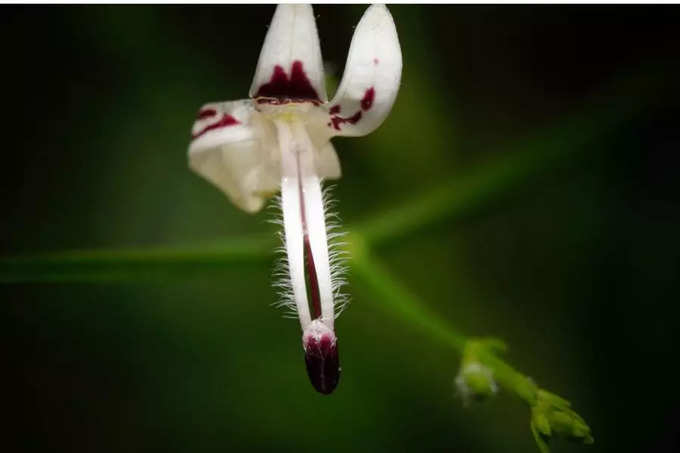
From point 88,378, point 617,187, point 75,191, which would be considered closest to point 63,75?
point 75,191

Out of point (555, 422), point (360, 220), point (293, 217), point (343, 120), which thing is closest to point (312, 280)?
point (293, 217)

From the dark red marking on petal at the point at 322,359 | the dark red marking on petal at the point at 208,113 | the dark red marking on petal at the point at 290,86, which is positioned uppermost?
the dark red marking on petal at the point at 208,113

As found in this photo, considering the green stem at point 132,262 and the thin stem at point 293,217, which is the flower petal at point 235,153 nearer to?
the thin stem at point 293,217

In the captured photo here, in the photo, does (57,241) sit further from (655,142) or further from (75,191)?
(655,142)

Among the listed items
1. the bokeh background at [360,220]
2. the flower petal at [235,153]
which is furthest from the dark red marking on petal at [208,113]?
the bokeh background at [360,220]

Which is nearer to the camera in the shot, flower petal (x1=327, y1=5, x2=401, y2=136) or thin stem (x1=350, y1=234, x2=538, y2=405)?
flower petal (x1=327, y1=5, x2=401, y2=136)

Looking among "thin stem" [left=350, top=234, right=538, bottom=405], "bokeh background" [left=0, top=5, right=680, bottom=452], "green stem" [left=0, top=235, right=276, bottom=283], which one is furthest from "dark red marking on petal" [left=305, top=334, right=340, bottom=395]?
"bokeh background" [left=0, top=5, right=680, bottom=452]

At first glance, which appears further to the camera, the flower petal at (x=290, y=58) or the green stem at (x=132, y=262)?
the green stem at (x=132, y=262)

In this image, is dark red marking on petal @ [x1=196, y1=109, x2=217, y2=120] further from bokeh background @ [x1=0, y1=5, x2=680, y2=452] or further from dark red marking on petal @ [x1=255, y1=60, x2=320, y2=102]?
bokeh background @ [x1=0, y1=5, x2=680, y2=452]
